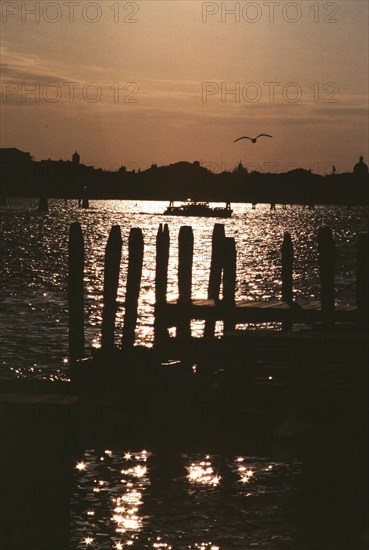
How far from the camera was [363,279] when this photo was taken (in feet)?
61.2

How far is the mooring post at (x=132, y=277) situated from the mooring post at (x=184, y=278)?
655 millimetres

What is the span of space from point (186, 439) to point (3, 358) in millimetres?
12523

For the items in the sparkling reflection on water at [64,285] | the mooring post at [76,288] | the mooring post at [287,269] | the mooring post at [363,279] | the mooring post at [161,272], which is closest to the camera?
the mooring post at [363,279]

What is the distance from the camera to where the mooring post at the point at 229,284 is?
57.6ft

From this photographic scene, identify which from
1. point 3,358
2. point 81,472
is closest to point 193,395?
point 81,472

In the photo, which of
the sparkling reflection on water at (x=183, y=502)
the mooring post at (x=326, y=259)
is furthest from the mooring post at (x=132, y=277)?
the sparkling reflection on water at (x=183, y=502)

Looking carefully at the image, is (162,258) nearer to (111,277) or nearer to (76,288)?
(111,277)

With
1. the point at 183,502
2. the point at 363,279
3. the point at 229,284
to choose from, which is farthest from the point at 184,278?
the point at 183,502

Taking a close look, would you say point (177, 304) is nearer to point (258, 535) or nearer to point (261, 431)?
point (261, 431)

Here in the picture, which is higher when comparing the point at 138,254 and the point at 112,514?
the point at 138,254

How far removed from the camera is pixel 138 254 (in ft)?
64.1

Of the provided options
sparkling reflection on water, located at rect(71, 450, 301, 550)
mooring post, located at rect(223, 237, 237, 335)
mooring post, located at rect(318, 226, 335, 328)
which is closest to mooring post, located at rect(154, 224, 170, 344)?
mooring post, located at rect(223, 237, 237, 335)

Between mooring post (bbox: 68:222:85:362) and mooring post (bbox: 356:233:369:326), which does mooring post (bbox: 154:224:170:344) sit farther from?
mooring post (bbox: 356:233:369:326)

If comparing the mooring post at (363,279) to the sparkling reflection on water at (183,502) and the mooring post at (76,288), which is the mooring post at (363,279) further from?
the mooring post at (76,288)
